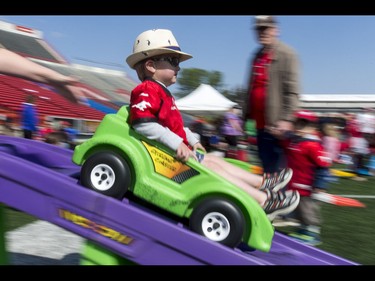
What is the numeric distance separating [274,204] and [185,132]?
27.0 inches

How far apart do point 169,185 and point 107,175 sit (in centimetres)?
32

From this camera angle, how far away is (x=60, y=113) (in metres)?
20.9

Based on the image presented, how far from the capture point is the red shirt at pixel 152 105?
249 centimetres

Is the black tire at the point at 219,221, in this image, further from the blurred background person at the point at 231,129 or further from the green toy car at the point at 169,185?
the blurred background person at the point at 231,129

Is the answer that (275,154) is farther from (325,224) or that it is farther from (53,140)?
(53,140)

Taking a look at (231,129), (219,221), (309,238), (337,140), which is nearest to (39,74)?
(219,221)

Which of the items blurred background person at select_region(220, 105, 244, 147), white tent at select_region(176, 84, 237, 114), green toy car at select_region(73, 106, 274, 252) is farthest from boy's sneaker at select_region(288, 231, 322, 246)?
white tent at select_region(176, 84, 237, 114)

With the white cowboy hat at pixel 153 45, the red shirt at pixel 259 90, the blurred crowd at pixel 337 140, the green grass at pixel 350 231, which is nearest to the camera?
the white cowboy hat at pixel 153 45

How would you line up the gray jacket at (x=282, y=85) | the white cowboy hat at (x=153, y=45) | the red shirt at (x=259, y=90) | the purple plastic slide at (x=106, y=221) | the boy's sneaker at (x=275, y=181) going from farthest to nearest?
1. the red shirt at (x=259, y=90)
2. the gray jacket at (x=282, y=85)
3. the boy's sneaker at (x=275, y=181)
4. the white cowboy hat at (x=153, y=45)
5. the purple plastic slide at (x=106, y=221)

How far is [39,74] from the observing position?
2332 millimetres

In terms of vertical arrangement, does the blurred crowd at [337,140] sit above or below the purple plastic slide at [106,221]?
above

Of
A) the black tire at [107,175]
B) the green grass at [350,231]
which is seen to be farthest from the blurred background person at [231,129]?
the black tire at [107,175]

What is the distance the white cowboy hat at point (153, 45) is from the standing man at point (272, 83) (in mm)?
1217

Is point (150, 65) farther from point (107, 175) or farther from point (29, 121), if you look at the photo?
point (29, 121)
